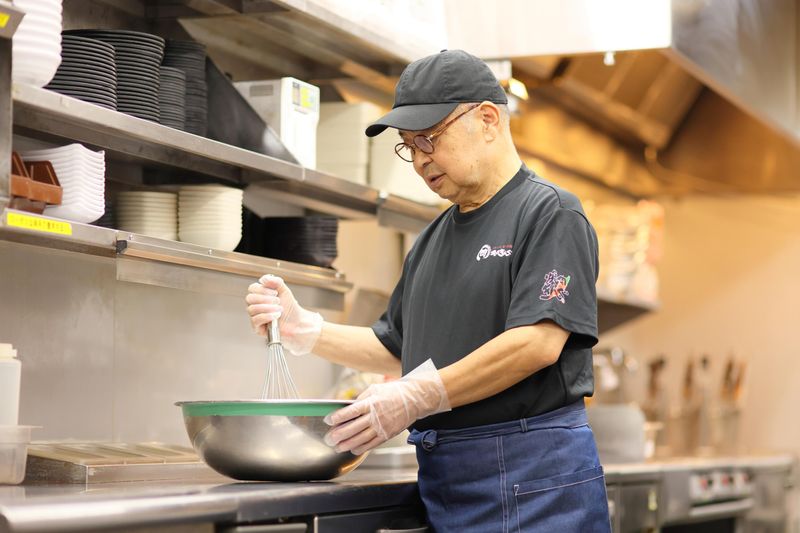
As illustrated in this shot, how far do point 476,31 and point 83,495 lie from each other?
2190 millimetres

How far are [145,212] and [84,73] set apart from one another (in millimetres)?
444

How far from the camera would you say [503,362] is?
7.54ft

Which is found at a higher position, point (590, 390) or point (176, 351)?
point (176, 351)

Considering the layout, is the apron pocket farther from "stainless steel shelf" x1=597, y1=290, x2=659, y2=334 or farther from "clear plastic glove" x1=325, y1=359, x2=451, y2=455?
"stainless steel shelf" x1=597, y1=290, x2=659, y2=334

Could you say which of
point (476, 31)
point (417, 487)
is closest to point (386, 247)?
point (476, 31)

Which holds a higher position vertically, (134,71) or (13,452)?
(134,71)

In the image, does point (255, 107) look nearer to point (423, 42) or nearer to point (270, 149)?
point (270, 149)

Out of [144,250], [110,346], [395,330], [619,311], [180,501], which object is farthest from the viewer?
[619,311]

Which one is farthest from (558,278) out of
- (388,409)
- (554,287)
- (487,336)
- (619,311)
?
(619,311)

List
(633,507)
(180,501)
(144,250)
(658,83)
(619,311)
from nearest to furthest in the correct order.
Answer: (180,501) < (144,250) < (633,507) < (619,311) < (658,83)

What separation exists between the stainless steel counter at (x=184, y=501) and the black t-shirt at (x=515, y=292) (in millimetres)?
200

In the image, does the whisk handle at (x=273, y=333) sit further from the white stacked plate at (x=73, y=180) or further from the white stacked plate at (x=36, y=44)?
the white stacked plate at (x=36, y=44)

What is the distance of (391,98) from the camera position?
3.91 metres

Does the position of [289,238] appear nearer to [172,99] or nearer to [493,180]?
[172,99]
